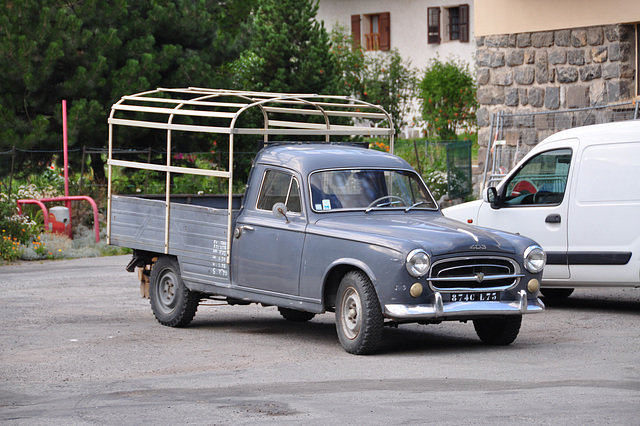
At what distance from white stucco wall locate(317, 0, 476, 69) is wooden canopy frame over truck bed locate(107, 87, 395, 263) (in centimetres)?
1903

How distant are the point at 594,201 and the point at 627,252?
2.21 feet

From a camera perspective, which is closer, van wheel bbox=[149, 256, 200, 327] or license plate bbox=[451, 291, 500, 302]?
license plate bbox=[451, 291, 500, 302]

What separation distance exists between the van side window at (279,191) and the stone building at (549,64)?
864 centimetres

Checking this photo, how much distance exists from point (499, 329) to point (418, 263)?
137cm

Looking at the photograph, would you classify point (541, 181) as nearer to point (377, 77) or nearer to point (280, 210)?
point (280, 210)

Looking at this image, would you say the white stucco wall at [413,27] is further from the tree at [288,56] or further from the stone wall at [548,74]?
the stone wall at [548,74]

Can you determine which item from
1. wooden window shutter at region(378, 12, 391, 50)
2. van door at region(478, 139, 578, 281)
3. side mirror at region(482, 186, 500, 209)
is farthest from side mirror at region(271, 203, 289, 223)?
wooden window shutter at region(378, 12, 391, 50)

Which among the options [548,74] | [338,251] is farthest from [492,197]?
[548,74]

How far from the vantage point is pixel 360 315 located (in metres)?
9.54

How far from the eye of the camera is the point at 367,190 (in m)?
10.8

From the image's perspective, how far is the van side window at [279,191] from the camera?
421 inches

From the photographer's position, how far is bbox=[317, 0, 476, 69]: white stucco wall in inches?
1868

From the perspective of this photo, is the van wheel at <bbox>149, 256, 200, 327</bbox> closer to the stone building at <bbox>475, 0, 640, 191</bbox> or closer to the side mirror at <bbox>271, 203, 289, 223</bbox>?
the side mirror at <bbox>271, 203, 289, 223</bbox>

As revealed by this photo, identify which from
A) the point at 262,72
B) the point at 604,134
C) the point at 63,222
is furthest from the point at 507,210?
the point at 262,72
